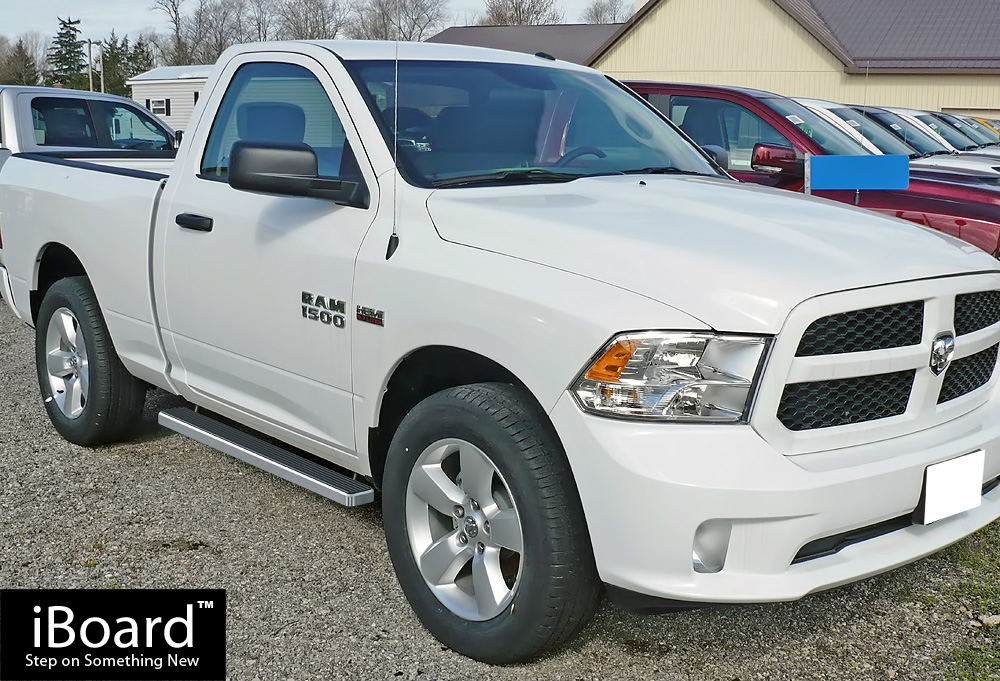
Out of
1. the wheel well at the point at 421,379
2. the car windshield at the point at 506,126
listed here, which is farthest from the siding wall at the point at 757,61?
the wheel well at the point at 421,379

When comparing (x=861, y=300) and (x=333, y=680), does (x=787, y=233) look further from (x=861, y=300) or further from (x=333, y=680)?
(x=333, y=680)

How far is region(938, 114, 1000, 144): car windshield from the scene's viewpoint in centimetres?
1310

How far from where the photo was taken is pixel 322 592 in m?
3.60

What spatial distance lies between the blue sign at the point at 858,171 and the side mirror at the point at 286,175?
3.09 meters

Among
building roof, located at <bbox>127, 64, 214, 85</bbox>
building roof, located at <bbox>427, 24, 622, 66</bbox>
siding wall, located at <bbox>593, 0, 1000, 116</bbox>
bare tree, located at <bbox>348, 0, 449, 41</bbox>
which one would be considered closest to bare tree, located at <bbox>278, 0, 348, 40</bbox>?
bare tree, located at <bbox>348, 0, 449, 41</bbox>

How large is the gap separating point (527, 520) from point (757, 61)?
32777 millimetres

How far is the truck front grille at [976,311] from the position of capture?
3031 mm

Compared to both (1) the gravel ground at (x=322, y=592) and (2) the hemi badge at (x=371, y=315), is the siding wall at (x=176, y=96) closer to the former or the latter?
(1) the gravel ground at (x=322, y=592)

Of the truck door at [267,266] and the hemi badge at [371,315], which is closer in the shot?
the hemi badge at [371,315]

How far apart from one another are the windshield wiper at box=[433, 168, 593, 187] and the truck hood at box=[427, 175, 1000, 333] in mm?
83

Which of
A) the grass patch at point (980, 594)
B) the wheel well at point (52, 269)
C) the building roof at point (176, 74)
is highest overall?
the building roof at point (176, 74)

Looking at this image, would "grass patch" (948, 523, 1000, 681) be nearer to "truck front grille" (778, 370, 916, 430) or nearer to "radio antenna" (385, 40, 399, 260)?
"truck front grille" (778, 370, 916, 430)

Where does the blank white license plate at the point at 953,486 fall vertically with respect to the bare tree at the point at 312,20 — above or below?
below

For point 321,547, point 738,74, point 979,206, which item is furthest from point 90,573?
point 738,74
